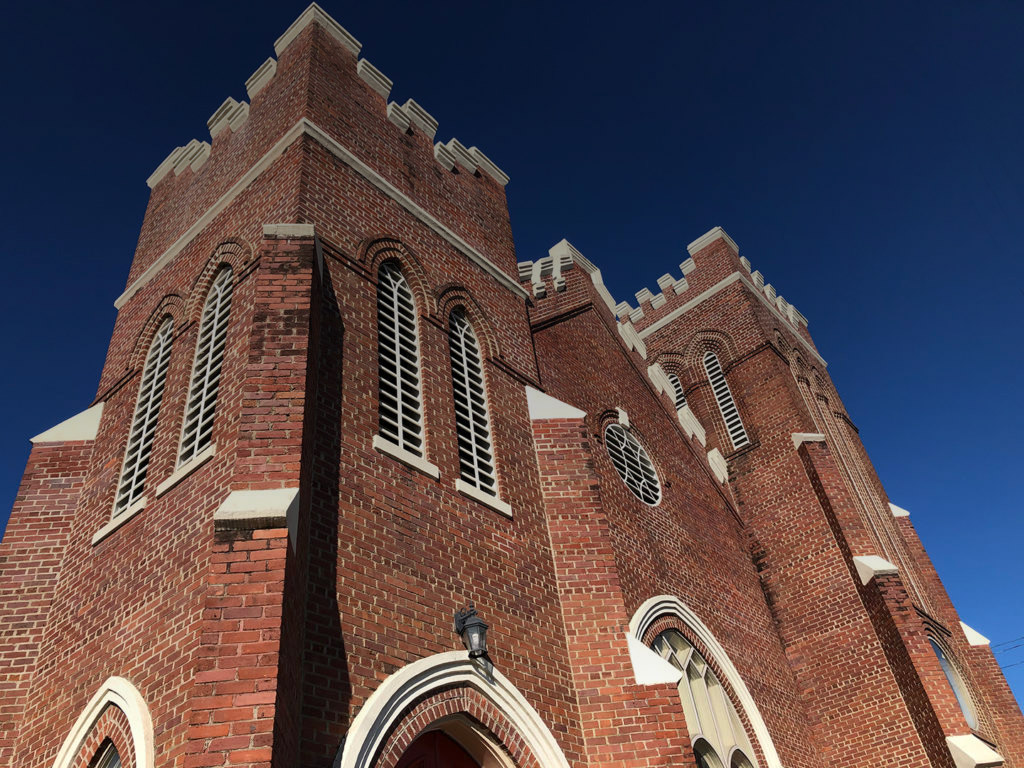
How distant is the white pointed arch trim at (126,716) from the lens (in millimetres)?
6352

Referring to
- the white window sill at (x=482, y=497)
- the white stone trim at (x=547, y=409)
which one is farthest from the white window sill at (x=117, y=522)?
the white stone trim at (x=547, y=409)

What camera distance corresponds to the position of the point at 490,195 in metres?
14.6

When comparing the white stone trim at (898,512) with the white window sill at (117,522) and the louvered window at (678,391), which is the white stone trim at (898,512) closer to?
the louvered window at (678,391)

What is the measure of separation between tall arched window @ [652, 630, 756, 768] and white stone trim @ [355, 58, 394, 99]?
938cm

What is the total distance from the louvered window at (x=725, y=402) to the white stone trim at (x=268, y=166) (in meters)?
8.43

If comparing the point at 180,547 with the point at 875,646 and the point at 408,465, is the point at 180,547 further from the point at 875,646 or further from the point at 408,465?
the point at 875,646

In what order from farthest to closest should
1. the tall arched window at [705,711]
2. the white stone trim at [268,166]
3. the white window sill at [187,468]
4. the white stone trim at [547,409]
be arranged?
the white stone trim at [547,409], the tall arched window at [705,711], the white stone trim at [268,166], the white window sill at [187,468]

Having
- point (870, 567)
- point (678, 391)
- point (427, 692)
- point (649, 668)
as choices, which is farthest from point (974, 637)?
point (427, 692)

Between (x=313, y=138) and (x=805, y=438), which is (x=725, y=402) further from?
(x=313, y=138)

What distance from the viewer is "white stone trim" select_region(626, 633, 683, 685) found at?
8.68 meters

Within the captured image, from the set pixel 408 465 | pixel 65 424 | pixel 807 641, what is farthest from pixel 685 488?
pixel 65 424

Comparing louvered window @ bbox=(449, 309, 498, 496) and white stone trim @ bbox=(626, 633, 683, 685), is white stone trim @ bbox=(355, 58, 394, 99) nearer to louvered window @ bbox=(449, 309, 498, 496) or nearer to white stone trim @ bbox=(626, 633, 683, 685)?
louvered window @ bbox=(449, 309, 498, 496)

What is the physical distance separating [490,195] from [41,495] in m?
8.54

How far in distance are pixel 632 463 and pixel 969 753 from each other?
6.49 metres
